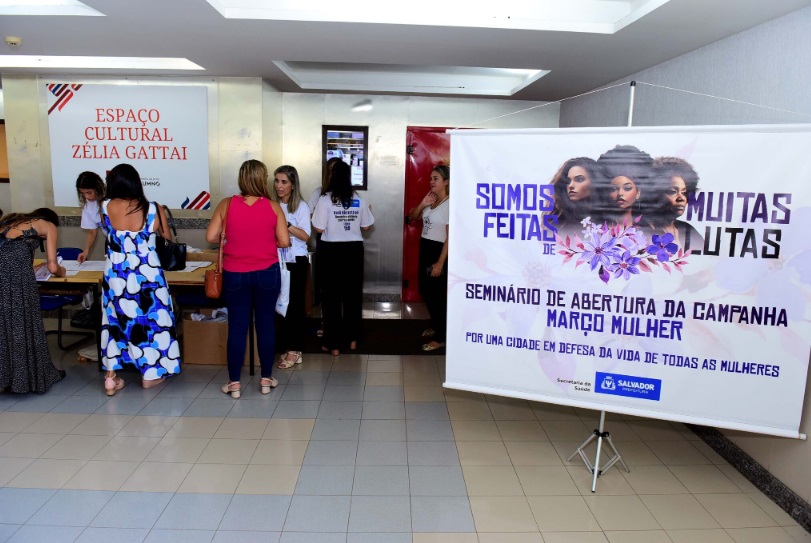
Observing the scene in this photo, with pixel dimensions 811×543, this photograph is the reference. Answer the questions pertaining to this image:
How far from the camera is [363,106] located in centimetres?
685

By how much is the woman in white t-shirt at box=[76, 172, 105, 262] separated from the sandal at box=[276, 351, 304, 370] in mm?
1871

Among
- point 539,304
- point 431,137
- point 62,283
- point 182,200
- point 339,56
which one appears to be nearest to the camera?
point 539,304

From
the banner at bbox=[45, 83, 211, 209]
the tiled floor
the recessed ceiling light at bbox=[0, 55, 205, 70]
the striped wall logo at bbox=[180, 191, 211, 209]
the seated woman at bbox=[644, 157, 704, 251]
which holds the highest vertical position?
the recessed ceiling light at bbox=[0, 55, 205, 70]

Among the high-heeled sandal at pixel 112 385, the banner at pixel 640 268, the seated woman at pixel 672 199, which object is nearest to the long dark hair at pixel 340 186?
the banner at pixel 640 268

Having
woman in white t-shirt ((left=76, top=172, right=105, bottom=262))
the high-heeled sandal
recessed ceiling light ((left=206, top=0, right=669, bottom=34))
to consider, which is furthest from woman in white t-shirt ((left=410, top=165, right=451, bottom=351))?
woman in white t-shirt ((left=76, top=172, right=105, bottom=262))

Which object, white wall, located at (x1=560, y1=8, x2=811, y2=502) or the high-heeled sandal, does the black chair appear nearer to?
the high-heeled sandal

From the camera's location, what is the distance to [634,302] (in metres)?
2.81

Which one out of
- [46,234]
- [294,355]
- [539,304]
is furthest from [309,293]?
[539,304]

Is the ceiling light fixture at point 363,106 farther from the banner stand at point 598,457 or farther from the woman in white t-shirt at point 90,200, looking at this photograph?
the banner stand at point 598,457

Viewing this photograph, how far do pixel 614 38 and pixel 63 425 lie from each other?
4.36 m

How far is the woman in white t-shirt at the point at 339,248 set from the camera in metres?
4.75

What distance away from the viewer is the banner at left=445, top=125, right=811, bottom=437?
262 centimetres

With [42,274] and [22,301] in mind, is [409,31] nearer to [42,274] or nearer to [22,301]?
[22,301]

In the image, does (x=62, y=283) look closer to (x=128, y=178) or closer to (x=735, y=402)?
(x=128, y=178)
